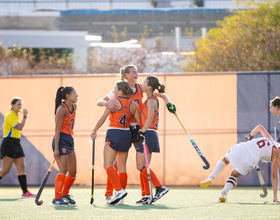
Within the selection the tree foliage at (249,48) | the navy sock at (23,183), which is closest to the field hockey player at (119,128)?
the navy sock at (23,183)

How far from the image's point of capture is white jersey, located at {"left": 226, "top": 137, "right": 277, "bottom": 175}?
821 centimetres

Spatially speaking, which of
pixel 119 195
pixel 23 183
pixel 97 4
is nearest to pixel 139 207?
pixel 119 195

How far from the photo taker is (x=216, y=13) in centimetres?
3988

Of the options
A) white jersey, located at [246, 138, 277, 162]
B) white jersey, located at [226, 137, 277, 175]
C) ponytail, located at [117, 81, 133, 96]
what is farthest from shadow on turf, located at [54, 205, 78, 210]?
white jersey, located at [246, 138, 277, 162]

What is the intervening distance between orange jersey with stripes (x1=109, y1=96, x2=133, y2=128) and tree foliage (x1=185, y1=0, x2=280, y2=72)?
9.00 m

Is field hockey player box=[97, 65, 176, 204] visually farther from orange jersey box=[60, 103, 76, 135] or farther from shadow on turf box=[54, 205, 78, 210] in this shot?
shadow on turf box=[54, 205, 78, 210]

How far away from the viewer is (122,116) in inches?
320

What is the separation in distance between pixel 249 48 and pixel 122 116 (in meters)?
A: 10.8

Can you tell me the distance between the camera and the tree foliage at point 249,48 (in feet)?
55.5

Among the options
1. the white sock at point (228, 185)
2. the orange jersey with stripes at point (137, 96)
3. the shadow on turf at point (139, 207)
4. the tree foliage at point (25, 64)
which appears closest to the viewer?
the shadow on turf at point (139, 207)

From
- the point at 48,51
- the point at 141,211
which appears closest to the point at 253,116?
the point at 141,211

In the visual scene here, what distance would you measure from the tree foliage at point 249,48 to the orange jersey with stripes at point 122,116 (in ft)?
29.5

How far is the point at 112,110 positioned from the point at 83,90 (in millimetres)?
5592

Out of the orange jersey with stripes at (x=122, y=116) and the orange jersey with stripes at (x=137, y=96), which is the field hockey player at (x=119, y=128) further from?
the orange jersey with stripes at (x=137, y=96)
